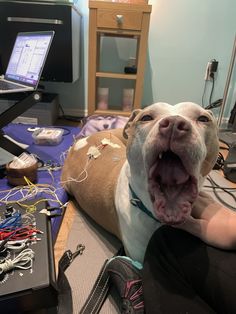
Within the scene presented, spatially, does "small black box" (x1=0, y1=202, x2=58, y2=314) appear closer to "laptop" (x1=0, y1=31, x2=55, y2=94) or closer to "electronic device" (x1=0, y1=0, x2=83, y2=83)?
"laptop" (x1=0, y1=31, x2=55, y2=94)

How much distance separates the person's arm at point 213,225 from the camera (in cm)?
68

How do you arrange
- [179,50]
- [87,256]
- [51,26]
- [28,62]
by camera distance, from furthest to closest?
[179,50] < [51,26] < [28,62] < [87,256]

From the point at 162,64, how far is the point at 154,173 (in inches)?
85.5

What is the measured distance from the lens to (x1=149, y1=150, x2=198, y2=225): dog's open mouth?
690 mm

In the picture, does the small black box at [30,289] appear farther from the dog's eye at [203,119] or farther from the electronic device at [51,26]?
the electronic device at [51,26]

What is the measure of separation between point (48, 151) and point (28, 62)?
20.9 inches

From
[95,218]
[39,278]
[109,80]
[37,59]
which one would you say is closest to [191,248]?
[39,278]

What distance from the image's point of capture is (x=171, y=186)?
0.72 m

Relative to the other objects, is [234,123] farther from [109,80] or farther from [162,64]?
[109,80]

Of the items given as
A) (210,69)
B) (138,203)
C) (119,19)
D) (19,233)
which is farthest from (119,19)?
(19,233)

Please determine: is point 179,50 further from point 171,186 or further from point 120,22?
point 171,186

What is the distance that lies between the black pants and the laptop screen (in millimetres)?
1121

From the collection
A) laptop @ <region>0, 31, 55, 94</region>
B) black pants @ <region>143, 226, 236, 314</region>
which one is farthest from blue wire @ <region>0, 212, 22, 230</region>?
laptop @ <region>0, 31, 55, 94</region>

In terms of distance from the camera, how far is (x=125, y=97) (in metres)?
2.48
